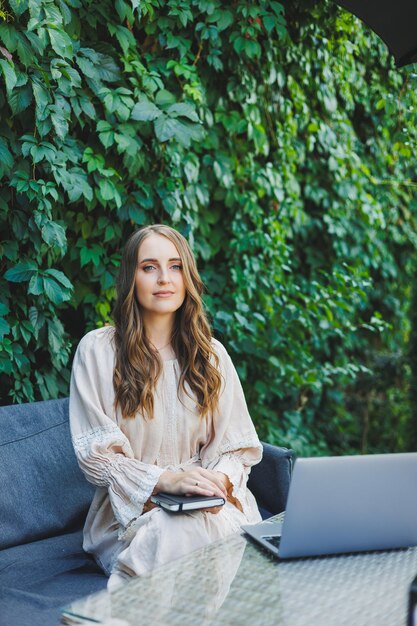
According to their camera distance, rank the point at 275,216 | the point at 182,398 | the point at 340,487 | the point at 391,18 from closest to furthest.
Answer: the point at 340,487, the point at 391,18, the point at 182,398, the point at 275,216

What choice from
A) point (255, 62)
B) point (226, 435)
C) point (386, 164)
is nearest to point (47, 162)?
point (226, 435)

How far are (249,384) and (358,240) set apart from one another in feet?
3.63

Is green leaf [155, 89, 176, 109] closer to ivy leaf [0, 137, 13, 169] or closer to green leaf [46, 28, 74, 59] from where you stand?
green leaf [46, 28, 74, 59]

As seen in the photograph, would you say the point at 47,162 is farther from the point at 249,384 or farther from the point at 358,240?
the point at 358,240

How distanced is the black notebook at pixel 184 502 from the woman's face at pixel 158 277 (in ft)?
1.97

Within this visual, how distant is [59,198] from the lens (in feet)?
8.54

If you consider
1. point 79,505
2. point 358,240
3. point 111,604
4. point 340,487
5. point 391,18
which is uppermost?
point 391,18

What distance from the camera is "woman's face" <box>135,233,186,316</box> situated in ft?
7.33

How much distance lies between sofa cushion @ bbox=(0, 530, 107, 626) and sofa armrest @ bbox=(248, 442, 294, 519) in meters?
0.63

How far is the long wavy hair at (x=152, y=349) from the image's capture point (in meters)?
2.15

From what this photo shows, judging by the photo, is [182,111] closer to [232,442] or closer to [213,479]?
[232,442]

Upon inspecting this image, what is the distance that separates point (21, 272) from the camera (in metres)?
2.54

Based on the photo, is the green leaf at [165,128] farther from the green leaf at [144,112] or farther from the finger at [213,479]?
the finger at [213,479]

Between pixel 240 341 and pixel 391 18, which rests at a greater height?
pixel 391 18
